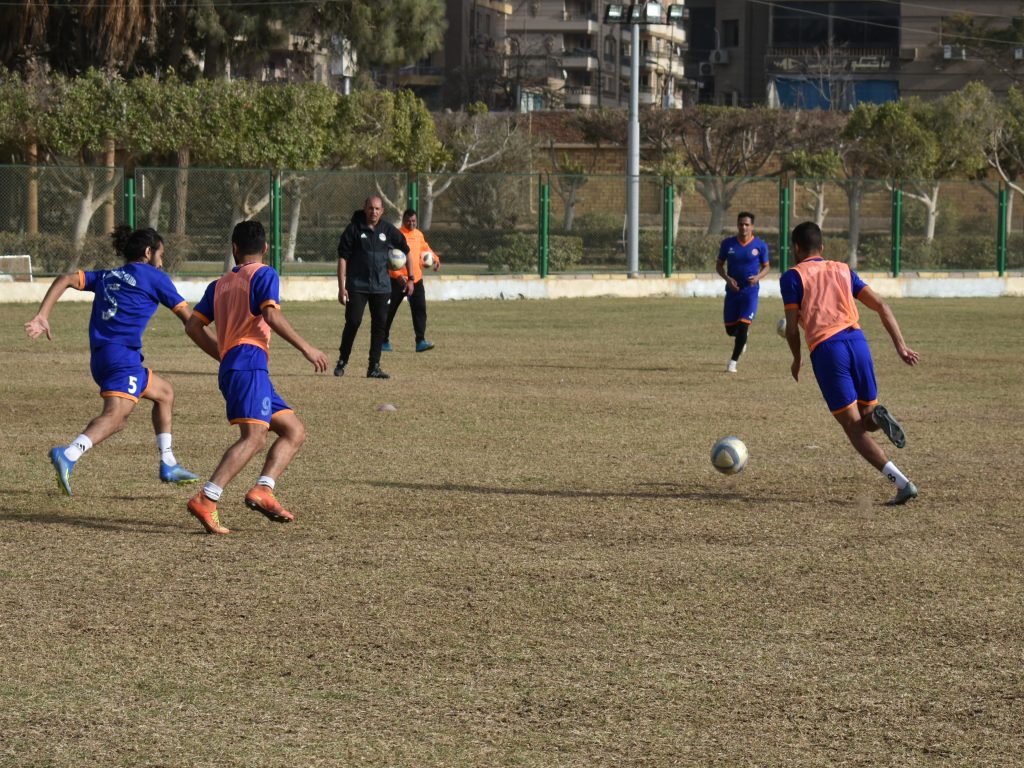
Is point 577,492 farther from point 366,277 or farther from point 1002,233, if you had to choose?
point 1002,233

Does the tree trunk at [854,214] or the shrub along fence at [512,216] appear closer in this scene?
the shrub along fence at [512,216]

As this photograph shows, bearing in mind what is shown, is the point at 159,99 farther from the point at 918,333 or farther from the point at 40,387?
the point at 40,387

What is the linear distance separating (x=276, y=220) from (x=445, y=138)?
3032 cm

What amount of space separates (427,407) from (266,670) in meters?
8.21

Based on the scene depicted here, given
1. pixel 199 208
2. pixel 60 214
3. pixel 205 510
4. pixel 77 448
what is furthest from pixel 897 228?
pixel 205 510

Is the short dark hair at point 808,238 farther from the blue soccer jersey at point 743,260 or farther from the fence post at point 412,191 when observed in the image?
the fence post at point 412,191

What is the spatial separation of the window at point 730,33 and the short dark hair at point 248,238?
302ft

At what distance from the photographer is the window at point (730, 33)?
9706 centimetres

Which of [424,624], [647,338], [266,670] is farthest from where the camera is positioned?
[647,338]

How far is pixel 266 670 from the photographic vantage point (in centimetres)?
584

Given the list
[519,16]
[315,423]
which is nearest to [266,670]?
[315,423]

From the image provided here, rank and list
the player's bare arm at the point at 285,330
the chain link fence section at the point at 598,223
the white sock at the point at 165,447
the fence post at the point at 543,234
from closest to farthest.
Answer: the player's bare arm at the point at 285,330, the white sock at the point at 165,447, the fence post at the point at 543,234, the chain link fence section at the point at 598,223

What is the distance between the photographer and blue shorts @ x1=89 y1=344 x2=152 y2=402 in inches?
367

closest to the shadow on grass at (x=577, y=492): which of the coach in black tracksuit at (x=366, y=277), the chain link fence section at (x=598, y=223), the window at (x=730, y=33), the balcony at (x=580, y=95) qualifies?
the coach in black tracksuit at (x=366, y=277)
